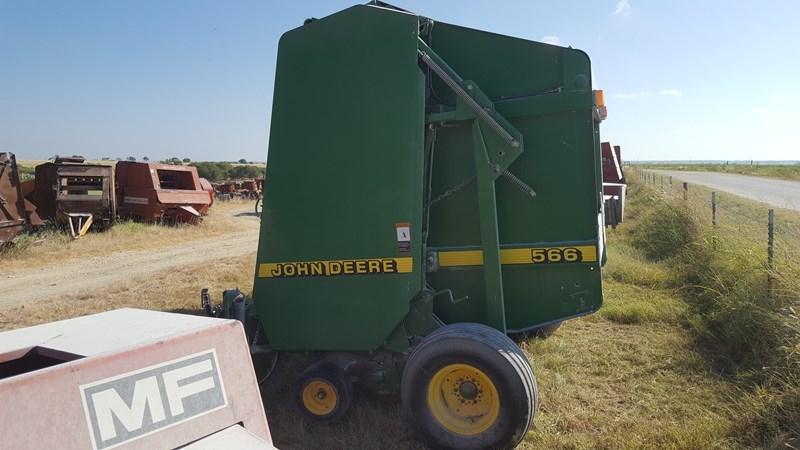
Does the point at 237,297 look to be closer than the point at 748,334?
Yes

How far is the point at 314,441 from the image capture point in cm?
379

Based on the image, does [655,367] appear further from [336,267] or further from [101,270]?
[101,270]

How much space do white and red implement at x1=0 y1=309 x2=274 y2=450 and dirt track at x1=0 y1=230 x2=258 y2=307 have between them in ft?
24.1

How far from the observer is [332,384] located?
389 cm

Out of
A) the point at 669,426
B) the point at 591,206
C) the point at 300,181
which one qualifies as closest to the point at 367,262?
the point at 300,181

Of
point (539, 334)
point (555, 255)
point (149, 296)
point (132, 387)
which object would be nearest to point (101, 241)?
point (149, 296)

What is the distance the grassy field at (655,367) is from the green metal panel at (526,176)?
852 millimetres

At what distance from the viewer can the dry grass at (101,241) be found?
1148 cm

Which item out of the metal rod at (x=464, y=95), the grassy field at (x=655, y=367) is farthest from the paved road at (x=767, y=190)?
the metal rod at (x=464, y=95)

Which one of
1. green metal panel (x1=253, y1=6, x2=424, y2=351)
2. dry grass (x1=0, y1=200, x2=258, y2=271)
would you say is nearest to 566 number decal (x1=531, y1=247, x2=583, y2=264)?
green metal panel (x1=253, y1=6, x2=424, y2=351)

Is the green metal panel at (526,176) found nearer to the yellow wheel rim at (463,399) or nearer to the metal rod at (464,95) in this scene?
the metal rod at (464,95)

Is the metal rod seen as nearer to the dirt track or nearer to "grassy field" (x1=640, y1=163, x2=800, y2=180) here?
the dirt track

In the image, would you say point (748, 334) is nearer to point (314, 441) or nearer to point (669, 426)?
point (669, 426)

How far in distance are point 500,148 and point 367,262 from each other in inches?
48.5
